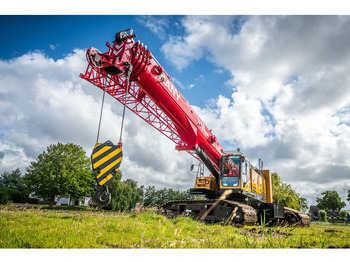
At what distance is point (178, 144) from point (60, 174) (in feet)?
71.0

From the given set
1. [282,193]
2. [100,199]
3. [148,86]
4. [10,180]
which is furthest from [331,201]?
[10,180]

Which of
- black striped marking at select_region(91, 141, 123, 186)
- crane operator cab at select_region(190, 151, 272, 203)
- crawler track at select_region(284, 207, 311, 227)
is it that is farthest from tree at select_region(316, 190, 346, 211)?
black striped marking at select_region(91, 141, 123, 186)

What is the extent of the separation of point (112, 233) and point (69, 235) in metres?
0.82

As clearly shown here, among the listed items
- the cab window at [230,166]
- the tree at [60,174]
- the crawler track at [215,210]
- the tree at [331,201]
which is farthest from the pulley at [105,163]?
the tree at [331,201]

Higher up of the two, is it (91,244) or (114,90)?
(114,90)

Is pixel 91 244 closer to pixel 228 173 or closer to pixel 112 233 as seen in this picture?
pixel 112 233

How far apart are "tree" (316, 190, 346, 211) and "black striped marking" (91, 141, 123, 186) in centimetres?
6432

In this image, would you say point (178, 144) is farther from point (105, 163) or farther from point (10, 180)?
point (10, 180)

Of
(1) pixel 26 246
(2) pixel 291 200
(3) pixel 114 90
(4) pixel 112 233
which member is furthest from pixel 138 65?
(2) pixel 291 200

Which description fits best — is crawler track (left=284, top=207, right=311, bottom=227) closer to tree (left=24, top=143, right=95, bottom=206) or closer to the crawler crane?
the crawler crane

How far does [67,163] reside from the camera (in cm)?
2878

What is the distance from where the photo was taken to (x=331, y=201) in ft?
178

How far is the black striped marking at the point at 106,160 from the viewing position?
152 inches

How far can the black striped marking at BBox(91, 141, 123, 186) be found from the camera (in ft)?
12.7
